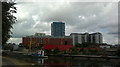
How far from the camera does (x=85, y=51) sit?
124 m

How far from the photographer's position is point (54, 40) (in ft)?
606

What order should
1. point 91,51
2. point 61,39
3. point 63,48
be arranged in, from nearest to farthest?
point 91,51, point 63,48, point 61,39

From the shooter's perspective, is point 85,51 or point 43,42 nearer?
point 85,51

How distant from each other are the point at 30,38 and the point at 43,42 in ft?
41.5

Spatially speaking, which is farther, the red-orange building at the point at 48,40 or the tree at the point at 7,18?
the red-orange building at the point at 48,40

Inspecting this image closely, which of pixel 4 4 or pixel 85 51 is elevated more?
pixel 4 4

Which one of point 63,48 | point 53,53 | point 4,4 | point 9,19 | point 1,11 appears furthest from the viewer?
point 63,48

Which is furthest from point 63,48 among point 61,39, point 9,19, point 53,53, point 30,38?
point 9,19

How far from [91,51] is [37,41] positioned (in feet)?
253

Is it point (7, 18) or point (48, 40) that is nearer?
point (7, 18)

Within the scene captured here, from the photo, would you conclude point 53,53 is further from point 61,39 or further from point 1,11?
point 1,11

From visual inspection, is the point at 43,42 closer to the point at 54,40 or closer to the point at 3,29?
the point at 54,40

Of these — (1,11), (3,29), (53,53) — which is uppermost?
(1,11)

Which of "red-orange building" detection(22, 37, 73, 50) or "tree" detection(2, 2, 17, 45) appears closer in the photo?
"tree" detection(2, 2, 17, 45)
